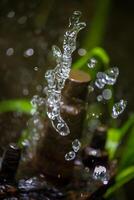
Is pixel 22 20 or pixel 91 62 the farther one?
pixel 22 20

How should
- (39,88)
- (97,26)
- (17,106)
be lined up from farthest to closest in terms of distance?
(97,26)
(39,88)
(17,106)

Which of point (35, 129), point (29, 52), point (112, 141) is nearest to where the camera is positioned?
point (35, 129)

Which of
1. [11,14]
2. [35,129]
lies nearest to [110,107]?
[35,129]

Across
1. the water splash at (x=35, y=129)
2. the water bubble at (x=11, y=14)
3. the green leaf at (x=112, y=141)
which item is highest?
the water splash at (x=35, y=129)

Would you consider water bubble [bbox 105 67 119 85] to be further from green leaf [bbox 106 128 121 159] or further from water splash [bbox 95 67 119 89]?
green leaf [bbox 106 128 121 159]

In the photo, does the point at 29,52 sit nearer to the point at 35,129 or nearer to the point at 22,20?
the point at 22,20

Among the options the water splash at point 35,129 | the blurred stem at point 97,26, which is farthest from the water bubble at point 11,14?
the water splash at point 35,129

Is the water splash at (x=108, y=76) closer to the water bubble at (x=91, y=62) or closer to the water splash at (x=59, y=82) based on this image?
the water bubble at (x=91, y=62)
